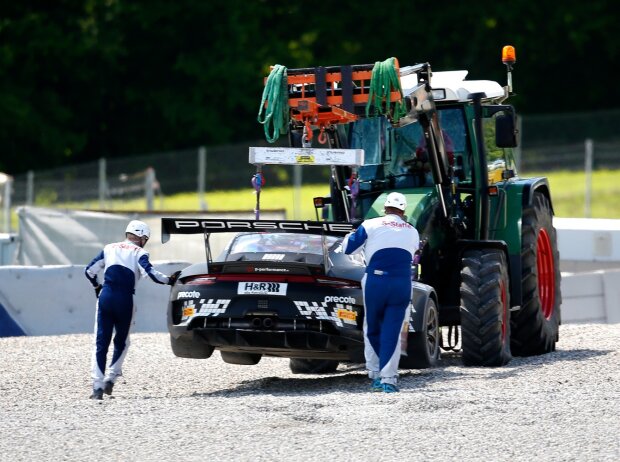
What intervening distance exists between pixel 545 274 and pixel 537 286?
1009 millimetres

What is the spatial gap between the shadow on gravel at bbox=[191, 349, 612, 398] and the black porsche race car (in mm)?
265

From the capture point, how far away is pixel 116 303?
40.2 feet

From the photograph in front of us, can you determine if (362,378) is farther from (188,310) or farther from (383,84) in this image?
(383,84)

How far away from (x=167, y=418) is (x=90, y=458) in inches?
56.5

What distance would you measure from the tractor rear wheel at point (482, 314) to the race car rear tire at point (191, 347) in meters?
2.42

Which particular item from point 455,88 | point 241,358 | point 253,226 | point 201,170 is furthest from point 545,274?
point 201,170

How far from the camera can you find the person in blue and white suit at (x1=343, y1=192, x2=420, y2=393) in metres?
11.9

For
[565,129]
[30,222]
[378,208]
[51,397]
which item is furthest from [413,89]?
[565,129]

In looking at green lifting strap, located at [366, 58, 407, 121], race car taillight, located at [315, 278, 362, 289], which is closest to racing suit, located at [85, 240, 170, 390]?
race car taillight, located at [315, 278, 362, 289]

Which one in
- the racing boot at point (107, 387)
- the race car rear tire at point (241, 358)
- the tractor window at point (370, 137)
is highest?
the tractor window at point (370, 137)

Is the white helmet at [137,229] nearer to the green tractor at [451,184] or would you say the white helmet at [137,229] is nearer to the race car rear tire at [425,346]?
the green tractor at [451,184]

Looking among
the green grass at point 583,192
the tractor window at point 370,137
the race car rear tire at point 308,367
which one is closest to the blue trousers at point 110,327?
the race car rear tire at point 308,367

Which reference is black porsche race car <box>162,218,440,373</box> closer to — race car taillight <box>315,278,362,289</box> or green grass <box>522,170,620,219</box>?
race car taillight <box>315,278,362,289</box>

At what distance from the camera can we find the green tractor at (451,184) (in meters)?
13.0
